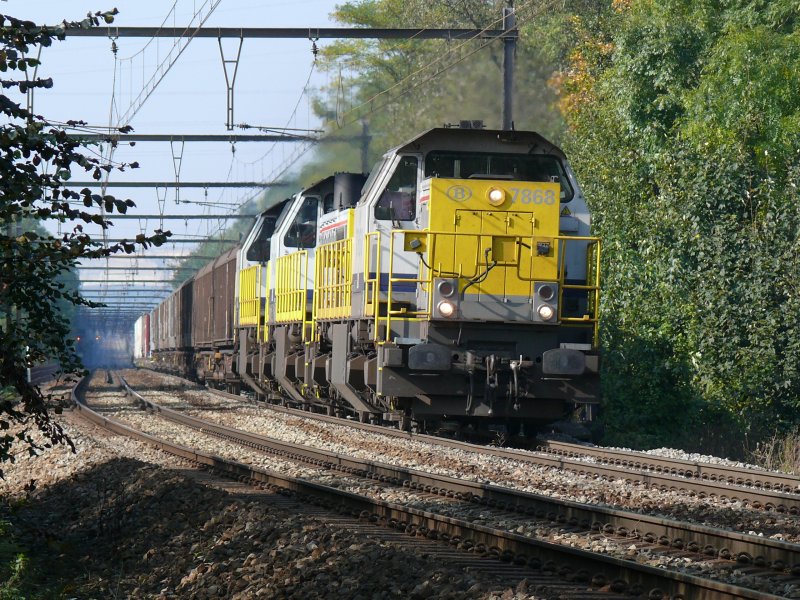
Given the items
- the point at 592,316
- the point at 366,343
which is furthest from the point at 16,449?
the point at 592,316

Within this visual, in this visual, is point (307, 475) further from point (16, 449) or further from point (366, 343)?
point (16, 449)

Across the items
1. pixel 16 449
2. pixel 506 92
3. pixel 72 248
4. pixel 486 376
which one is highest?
pixel 506 92

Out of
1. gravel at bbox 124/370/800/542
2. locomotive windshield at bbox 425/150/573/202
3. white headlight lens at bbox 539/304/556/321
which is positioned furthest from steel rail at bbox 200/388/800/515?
locomotive windshield at bbox 425/150/573/202

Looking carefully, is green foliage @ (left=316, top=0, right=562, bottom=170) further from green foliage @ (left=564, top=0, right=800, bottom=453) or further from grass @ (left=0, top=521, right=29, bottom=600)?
grass @ (left=0, top=521, right=29, bottom=600)

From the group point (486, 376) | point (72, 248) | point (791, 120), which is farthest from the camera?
point (791, 120)

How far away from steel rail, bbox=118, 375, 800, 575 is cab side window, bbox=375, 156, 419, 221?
128 inches

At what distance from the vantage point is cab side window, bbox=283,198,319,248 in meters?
19.8

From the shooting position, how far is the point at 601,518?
798 cm

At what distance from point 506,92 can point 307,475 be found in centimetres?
946

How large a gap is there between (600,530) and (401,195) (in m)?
7.10

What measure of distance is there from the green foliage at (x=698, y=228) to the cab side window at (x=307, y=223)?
527 cm

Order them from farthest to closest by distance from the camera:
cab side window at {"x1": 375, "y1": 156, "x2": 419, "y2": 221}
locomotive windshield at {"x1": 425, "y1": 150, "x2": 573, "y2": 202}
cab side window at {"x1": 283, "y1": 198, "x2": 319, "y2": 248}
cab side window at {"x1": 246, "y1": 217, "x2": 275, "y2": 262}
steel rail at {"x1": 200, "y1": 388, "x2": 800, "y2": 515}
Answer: cab side window at {"x1": 246, "y1": 217, "x2": 275, "y2": 262} → cab side window at {"x1": 283, "y1": 198, "x2": 319, "y2": 248} → cab side window at {"x1": 375, "y1": 156, "x2": 419, "y2": 221} → locomotive windshield at {"x1": 425, "y1": 150, "x2": 573, "y2": 202} → steel rail at {"x1": 200, "y1": 388, "x2": 800, "y2": 515}

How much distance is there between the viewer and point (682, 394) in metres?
17.4

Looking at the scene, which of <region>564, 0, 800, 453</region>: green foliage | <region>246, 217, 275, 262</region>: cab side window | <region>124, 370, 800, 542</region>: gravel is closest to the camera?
<region>124, 370, 800, 542</region>: gravel
